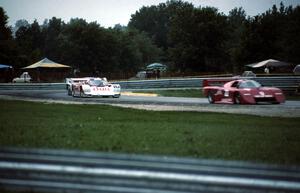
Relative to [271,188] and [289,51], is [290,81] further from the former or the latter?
[289,51]

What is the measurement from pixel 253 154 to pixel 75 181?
3.45 meters

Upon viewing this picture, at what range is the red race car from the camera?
61.7ft

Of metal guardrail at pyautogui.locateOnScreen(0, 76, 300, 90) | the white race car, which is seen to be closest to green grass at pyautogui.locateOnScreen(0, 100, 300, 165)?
the white race car

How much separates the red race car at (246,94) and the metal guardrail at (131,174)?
1450cm

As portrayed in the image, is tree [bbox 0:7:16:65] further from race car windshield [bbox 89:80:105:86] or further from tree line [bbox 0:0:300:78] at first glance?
race car windshield [bbox 89:80:105:86]

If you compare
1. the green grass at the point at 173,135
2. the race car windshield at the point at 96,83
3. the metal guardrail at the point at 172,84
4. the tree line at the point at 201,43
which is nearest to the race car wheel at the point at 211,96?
the race car windshield at the point at 96,83

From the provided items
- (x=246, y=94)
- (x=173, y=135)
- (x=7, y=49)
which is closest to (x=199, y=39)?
(x=7, y=49)

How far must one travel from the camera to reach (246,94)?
61.8 feet

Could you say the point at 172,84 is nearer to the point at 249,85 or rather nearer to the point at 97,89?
the point at 97,89

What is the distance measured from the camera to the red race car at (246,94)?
1880 cm

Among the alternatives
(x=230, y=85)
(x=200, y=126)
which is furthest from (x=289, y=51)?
(x=200, y=126)

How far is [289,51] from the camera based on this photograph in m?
58.4

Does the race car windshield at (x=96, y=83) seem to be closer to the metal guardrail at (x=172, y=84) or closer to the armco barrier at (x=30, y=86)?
the metal guardrail at (x=172, y=84)

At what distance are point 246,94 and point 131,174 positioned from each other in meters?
14.8
